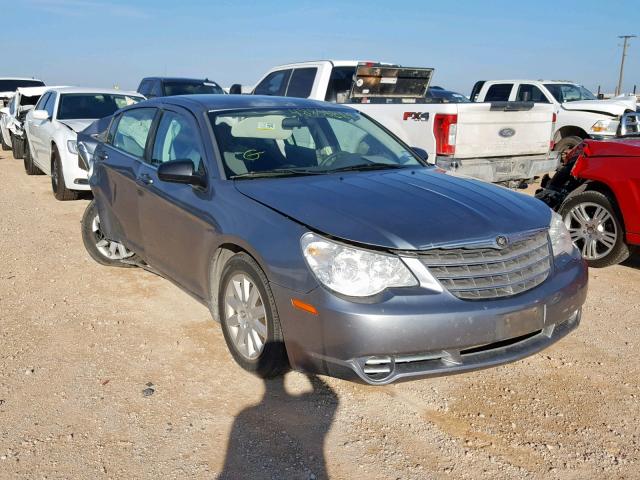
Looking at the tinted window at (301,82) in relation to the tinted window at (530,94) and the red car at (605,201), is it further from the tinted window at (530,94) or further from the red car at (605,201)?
the tinted window at (530,94)

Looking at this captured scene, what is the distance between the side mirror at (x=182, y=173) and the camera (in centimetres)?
398

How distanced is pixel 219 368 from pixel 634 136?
4815 millimetres

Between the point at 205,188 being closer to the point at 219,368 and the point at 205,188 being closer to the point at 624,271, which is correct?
the point at 219,368

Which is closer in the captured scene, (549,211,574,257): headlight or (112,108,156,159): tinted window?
(549,211,574,257): headlight

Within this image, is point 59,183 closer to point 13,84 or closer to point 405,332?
point 405,332

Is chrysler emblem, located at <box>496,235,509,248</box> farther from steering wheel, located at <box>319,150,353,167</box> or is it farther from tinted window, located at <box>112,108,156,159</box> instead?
tinted window, located at <box>112,108,156,159</box>

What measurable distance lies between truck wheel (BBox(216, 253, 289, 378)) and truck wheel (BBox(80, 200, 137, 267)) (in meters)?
2.42

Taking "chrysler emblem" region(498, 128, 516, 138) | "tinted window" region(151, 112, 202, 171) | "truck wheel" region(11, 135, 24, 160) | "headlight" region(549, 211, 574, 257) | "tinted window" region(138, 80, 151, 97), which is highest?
"tinted window" region(151, 112, 202, 171)

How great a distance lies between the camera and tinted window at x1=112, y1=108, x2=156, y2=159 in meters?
5.04

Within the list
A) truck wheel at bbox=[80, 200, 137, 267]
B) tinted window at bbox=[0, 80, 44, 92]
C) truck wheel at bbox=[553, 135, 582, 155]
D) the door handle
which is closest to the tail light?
truck wheel at bbox=[80, 200, 137, 267]

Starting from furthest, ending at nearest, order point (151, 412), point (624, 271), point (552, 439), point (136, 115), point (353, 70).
Result: point (353, 70), point (624, 271), point (136, 115), point (151, 412), point (552, 439)

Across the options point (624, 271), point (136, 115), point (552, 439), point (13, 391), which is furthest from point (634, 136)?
point (13, 391)

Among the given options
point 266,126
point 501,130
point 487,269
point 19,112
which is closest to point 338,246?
point 487,269

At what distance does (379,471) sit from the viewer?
2949 mm
